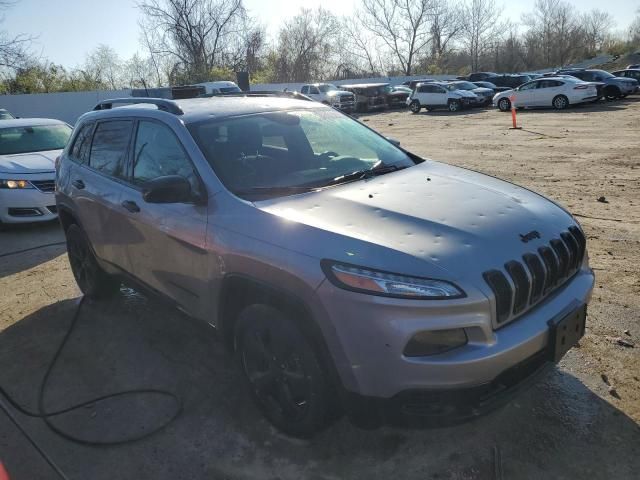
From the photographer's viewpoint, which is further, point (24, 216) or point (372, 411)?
point (24, 216)

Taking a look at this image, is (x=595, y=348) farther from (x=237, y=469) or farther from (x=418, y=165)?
(x=237, y=469)

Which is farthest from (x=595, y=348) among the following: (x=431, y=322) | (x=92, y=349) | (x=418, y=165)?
(x=92, y=349)

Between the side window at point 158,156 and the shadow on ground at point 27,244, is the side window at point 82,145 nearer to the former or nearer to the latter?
the side window at point 158,156

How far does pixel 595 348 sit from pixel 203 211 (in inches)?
108

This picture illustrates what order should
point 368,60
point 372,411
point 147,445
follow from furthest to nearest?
point 368,60, point 147,445, point 372,411

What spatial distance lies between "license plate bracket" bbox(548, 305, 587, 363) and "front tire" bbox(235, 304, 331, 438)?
3.55ft

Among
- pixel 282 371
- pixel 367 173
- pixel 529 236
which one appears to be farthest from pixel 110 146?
pixel 529 236

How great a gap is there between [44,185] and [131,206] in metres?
5.06

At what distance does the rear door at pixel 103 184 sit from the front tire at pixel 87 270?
0.72 feet

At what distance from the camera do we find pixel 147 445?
2.99 meters

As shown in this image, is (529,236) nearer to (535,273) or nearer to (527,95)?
(535,273)

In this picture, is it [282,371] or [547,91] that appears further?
[547,91]

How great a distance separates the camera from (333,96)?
1179 inches

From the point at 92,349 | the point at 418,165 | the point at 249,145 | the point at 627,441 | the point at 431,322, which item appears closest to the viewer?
the point at 431,322
